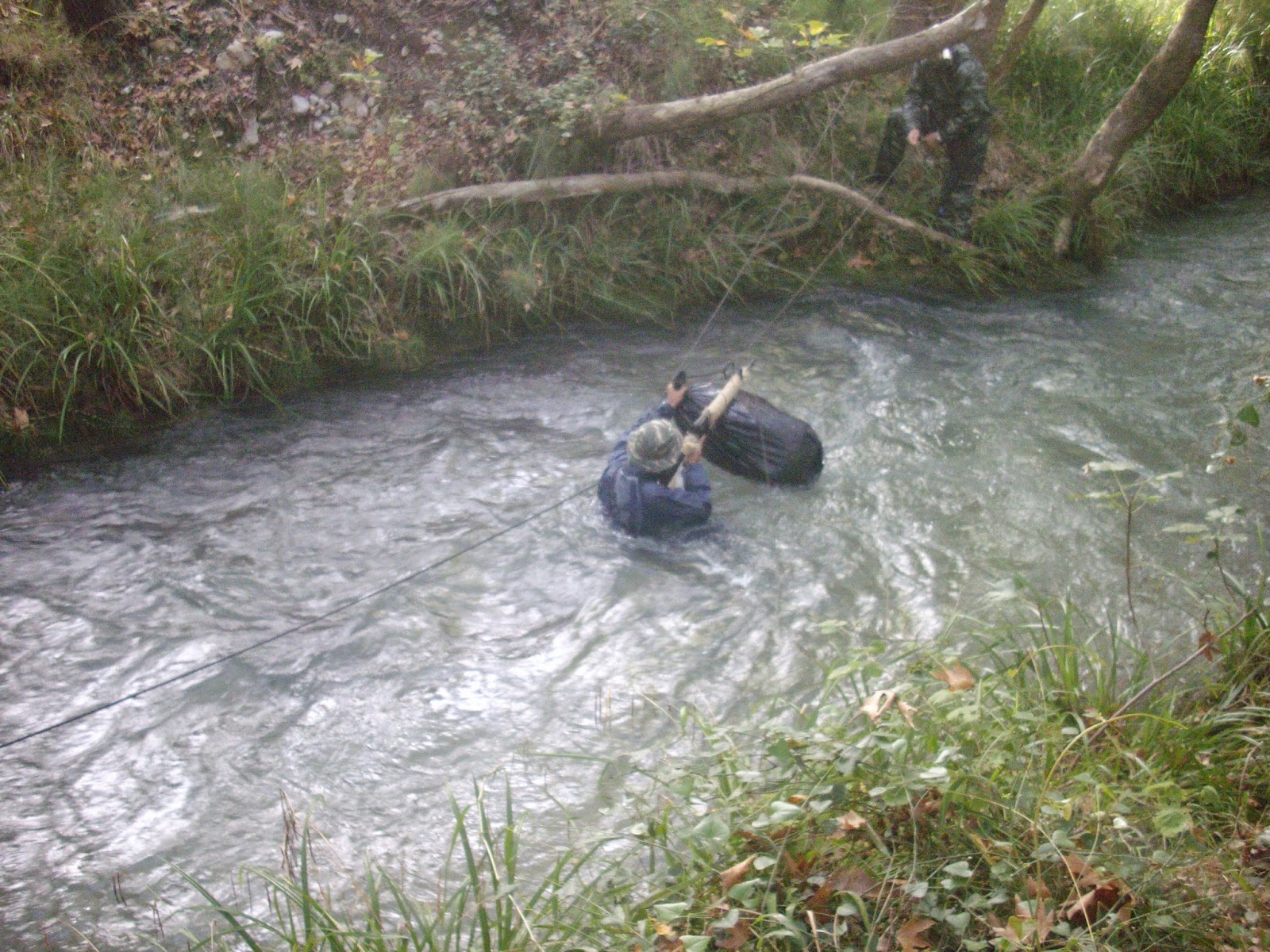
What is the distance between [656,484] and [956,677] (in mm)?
2153

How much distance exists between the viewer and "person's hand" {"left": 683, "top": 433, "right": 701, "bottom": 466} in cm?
495

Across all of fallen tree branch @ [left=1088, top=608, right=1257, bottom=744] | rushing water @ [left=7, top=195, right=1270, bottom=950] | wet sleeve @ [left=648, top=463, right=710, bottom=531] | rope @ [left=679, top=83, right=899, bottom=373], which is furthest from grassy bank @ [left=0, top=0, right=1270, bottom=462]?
fallen tree branch @ [left=1088, top=608, right=1257, bottom=744]

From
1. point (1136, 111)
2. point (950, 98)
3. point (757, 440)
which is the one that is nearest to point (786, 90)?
point (950, 98)

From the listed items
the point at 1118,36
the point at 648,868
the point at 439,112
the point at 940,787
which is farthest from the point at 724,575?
the point at 1118,36

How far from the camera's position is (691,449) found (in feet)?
16.3

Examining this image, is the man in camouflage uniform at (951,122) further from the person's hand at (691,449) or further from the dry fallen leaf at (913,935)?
the dry fallen leaf at (913,935)

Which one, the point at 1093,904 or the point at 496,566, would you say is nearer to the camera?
the point at 1093,904

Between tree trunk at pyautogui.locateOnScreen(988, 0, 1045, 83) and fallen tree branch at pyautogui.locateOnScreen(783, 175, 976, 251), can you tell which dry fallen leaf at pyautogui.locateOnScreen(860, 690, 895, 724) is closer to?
fallen tree branch at pyautogui.locateOnScreen(783, 175, 976, 251)

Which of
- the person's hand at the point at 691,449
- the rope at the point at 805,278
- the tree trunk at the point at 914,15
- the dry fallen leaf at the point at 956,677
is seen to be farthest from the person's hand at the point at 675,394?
the tree trunk at the point at 914,15

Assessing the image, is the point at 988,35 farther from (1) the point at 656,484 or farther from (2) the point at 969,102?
(1) the point at 656,484

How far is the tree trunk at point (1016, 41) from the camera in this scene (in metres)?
8.10

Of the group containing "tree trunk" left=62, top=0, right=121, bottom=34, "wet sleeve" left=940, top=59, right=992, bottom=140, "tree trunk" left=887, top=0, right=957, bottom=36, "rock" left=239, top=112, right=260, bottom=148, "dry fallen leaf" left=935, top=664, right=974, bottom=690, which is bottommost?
"dry fallen leaf" left=935, top=664, right=974, bottom=690

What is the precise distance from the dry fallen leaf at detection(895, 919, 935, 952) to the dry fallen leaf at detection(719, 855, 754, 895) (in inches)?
15.2

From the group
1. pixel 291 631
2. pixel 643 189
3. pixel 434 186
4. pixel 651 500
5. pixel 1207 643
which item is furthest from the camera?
pixel 643 189
